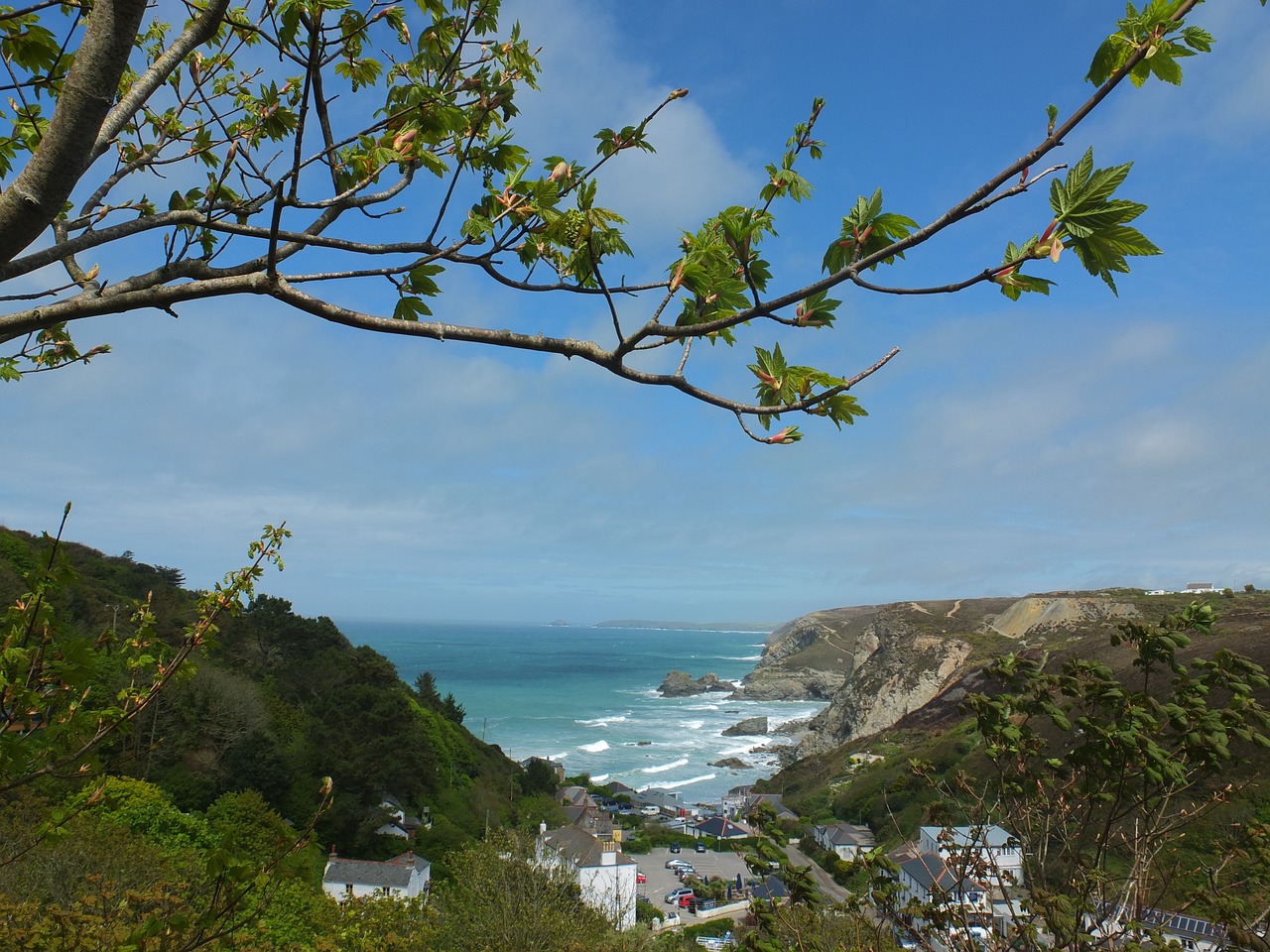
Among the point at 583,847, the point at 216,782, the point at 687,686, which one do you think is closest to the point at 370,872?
the point at 216,782

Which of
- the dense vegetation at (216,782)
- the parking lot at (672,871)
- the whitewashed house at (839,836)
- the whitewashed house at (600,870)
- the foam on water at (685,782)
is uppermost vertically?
the dense vegetation at (216,782)

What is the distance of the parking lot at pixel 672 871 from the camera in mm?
32797

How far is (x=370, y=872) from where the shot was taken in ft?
75.8

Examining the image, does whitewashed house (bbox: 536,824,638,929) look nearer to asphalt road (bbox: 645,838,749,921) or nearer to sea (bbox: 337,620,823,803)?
asphalt road (bbox: 645,838,749,921)

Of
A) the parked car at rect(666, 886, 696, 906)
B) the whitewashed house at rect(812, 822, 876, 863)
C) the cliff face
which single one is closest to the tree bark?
the parked car at rect(666, 886, 696, 906)

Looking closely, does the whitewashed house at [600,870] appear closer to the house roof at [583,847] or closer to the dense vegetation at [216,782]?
the house roof at [583,847]

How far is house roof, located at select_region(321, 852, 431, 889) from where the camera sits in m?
22.8

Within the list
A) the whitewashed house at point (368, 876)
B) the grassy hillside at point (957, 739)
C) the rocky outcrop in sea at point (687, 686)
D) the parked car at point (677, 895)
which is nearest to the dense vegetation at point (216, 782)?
the whitewashed house at point (368, 876)

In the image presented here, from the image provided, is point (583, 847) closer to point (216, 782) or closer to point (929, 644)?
point (216, 782)

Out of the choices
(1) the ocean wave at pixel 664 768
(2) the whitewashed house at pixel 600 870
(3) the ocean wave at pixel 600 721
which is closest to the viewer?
(2) the whitewashed house at pixel 600 870

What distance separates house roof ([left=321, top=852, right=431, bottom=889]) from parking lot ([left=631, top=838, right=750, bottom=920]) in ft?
40.0

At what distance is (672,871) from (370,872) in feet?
61.0

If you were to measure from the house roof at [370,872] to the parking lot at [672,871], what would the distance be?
12.2 meters

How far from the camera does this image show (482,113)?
9.11ft
